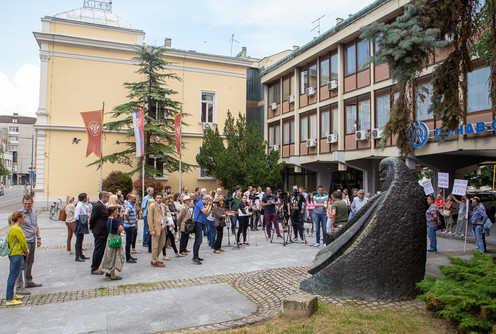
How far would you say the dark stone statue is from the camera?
5855 millimetres

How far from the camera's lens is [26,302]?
6332 millimetres

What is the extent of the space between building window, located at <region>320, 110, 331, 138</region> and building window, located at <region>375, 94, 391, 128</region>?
4070mm

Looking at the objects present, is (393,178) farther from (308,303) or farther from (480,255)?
(308,303)

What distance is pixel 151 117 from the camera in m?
24.0

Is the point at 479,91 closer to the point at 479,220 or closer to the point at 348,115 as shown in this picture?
the point at 479,220

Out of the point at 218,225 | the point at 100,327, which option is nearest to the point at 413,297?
the point at 100,327

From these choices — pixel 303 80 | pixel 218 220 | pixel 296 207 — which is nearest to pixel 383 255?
pixel 218 220

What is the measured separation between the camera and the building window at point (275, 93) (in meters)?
28.6

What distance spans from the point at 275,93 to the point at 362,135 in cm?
1133

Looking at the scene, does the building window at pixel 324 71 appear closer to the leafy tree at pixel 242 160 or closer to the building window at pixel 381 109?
the building window at pixel 381 109

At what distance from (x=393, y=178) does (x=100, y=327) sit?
5.37m

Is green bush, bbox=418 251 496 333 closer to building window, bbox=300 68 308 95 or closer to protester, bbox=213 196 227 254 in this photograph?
protester, bbox=213 196 227 254

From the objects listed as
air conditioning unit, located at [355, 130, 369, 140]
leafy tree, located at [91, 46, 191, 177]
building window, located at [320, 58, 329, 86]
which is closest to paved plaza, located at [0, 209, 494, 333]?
air conditioning unit, located at [355, 130, 369, 140]

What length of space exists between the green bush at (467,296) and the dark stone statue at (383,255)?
18.6 inches
